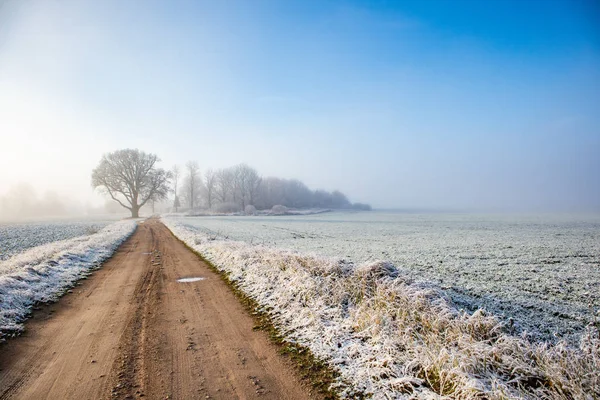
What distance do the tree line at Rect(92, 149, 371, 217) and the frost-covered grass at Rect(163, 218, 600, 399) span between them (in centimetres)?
6378

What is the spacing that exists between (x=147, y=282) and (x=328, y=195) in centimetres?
13677

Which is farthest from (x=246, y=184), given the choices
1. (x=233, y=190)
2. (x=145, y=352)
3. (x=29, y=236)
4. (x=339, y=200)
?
(x=145, y=352)

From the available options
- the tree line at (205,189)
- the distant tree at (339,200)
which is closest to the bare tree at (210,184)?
the tree line at (205,189)

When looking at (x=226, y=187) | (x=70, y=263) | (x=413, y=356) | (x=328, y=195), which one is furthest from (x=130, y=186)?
(x=328, y=195)

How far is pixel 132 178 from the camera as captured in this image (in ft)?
206

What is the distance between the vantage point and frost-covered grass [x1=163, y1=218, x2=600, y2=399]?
369 cm

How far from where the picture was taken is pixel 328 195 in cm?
14488

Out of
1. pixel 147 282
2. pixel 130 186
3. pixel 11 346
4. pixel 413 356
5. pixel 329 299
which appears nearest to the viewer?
pixel 413 356

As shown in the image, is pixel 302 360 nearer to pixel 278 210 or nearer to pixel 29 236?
pixel 29 236

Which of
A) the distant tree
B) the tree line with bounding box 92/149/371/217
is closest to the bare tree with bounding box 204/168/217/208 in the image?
the tree line with bounding box 92/149/371/217

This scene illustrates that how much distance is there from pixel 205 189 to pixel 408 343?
349 feet

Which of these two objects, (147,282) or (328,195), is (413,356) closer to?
(147,282)

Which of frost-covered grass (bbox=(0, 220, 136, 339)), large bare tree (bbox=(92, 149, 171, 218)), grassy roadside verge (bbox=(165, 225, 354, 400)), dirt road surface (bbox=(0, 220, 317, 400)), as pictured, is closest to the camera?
dirt road surface (bbox=(0, 220, 317, 400))

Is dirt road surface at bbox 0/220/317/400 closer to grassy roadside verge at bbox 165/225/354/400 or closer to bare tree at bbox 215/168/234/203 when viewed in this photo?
grassy roadside verge at bbox 165/225/354/400
